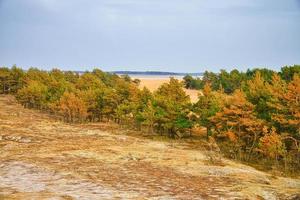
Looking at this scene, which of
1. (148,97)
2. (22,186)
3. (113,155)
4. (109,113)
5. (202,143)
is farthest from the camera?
(109,113)

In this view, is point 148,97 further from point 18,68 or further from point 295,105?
point 18,68

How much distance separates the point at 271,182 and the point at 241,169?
7679 millimetres

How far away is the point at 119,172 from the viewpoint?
181 feet

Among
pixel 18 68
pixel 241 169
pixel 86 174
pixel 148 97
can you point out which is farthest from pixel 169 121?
pixel 18 68

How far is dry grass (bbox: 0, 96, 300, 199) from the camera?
146 ft

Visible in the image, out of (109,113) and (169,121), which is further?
(109,113)

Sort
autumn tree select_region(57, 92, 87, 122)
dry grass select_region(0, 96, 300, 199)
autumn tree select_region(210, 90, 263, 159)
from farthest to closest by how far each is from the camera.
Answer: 1. autumn tree select_region(57, 92, 87, 122)
2. autumn tree select_region(210, 90, 263, 159)
3. dry grass select_region(0, 96, 300, 199)

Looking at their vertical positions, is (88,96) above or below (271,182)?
above

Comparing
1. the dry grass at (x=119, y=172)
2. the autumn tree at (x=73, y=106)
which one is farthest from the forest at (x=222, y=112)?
the dry grass at (x=119, y=172)

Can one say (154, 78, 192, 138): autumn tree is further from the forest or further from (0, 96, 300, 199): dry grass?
(0, 96, 300, 199): dry grass

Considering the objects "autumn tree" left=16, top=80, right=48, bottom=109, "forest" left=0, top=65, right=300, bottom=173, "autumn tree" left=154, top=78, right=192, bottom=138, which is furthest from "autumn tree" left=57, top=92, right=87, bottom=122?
"autumn tree" left=154, top=78, right=192, bottom=138

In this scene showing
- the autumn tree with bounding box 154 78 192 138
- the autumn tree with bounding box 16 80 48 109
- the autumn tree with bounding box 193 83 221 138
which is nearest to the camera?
the autumn tree with bounding box 193 83 221 138

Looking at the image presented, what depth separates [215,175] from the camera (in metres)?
55.1

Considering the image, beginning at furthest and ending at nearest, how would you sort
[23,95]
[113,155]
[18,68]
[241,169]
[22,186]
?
[18,68]
[23,95]
[113,155]
[241,169]
[22,186]
